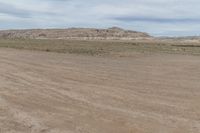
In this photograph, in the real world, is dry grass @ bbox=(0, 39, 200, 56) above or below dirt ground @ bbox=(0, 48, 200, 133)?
below

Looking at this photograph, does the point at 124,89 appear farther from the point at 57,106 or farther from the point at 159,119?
the point at 159,119

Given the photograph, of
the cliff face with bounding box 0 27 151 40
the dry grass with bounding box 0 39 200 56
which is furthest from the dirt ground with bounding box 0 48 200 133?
the cliff face with bounding box 0 27 151 40

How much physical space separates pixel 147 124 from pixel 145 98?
10.7ft

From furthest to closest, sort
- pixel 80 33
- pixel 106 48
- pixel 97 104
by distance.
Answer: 1. pixel 80 33
2. pixel 106 48
3. pixel 97 104

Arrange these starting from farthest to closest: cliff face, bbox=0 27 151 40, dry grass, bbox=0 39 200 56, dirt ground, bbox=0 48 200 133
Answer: cliff face, bbox=0 27 151 40, dry grass, bbox=0 39 200 56, dirt ground, bbox=0 48 200 133

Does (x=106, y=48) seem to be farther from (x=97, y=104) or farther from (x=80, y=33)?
(x=80, y=33)

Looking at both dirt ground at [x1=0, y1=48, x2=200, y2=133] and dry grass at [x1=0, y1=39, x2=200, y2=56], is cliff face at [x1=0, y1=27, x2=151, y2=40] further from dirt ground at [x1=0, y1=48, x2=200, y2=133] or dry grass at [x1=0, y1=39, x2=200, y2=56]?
dirt ground at [x1=0, y1=48, x2=200, y2=133]

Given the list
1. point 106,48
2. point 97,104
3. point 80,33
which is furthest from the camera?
point 80,33

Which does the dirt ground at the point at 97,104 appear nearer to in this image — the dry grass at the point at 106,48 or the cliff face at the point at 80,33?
the dry grass at the point at 106,48

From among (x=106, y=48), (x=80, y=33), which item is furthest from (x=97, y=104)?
(x=80, y=33)

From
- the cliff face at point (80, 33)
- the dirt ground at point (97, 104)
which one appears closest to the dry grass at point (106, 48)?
the dirt ground at point (97, 104)

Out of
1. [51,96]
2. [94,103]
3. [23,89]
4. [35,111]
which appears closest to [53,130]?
[35,111]

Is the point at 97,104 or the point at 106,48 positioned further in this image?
the point at 106,48

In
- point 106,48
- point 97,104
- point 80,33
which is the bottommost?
point 106,48
